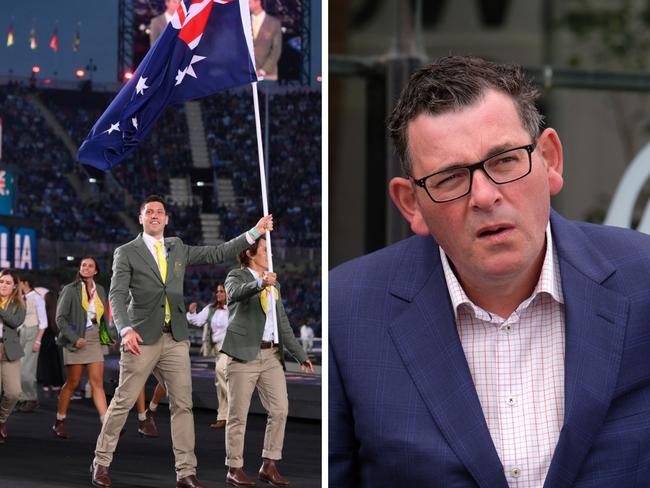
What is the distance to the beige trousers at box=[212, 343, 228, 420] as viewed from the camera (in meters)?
3.03

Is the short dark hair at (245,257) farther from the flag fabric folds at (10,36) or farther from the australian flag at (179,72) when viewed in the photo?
the flag fabric folds at (10,36)

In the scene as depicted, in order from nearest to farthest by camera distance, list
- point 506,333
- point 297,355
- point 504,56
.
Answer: point 506,333 → point 297,355 → point 504,56

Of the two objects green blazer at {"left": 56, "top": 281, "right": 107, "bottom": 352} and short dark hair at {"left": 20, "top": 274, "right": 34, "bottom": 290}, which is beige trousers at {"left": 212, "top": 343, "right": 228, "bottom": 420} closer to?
green blazer at {"left": 56, "top": 281, "right": 107, "bottom": 352}

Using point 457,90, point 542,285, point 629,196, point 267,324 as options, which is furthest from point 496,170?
point 629,196

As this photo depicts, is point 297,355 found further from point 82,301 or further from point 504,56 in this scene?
point 504,56

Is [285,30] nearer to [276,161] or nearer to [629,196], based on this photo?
[276,161]

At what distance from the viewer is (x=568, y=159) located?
4863 mm

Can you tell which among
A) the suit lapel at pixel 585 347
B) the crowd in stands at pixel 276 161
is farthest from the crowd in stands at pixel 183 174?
the suit lapel at pixel 585 347

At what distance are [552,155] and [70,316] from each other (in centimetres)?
170

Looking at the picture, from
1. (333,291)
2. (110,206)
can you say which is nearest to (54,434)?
(110,206)

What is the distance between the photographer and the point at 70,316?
3.11 m

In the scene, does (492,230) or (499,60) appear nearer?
(492,230)

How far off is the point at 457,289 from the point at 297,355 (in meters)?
0.94

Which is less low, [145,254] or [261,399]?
[145,254]
